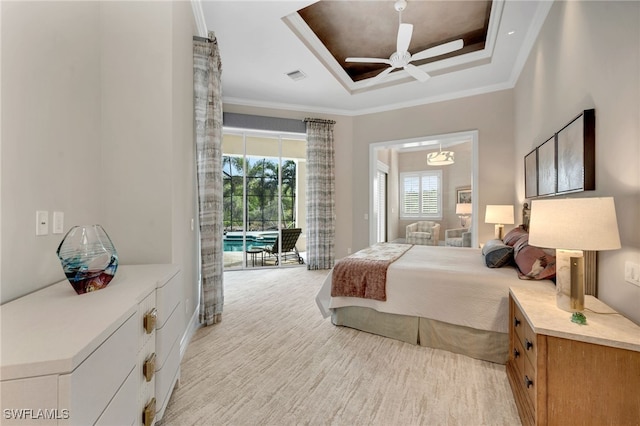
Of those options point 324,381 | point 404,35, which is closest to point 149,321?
point 324,381

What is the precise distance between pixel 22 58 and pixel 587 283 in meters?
3.37

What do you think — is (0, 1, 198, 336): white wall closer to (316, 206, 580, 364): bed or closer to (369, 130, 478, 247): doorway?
(316, 206, 580, 364): bed

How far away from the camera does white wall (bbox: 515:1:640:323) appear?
144cm

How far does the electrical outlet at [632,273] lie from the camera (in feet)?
4.50

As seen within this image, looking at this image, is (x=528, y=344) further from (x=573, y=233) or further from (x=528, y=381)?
(x=573, y=233)

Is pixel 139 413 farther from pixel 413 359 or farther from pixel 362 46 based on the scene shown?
pixel 362 46

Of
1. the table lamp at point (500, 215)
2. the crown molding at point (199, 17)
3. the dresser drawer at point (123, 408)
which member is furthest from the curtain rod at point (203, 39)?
the table lamp at point (500, 215)

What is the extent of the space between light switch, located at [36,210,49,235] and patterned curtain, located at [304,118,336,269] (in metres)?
4.19

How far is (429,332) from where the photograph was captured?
2.44 metres

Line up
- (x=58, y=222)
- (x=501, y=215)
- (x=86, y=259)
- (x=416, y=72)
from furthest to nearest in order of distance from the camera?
(x=501, y=215), (x=416, y=72), (x=58, y=222), (x=86, y=259)

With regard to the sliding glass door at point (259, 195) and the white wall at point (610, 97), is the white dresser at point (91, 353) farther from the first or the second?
the sliding glass door at point (259, 195)

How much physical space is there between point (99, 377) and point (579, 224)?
6.77ft

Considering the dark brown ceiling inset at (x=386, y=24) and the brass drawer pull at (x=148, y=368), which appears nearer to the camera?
the brass drawer pull at (x=148, y=368)

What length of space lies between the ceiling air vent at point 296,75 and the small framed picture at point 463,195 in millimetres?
5600
